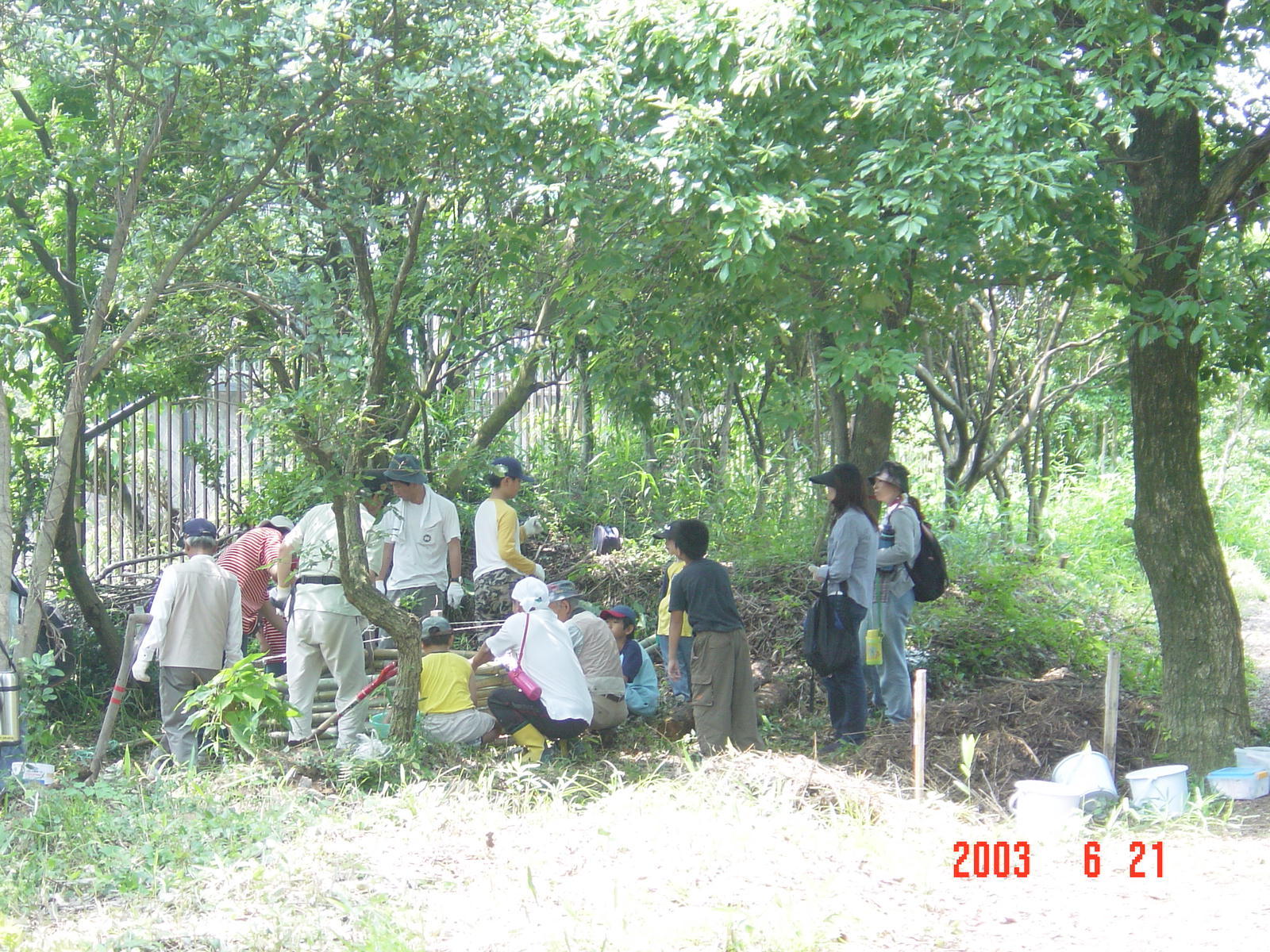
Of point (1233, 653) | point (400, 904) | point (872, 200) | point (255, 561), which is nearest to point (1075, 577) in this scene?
point (1233, 653)

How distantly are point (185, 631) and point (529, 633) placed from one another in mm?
2080

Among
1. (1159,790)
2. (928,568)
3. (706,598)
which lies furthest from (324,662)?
(1159,790)

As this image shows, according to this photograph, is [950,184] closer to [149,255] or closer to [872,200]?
[872,200]

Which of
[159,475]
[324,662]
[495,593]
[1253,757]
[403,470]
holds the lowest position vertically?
[1253,757]

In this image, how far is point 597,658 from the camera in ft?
24.5

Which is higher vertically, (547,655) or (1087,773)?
(547,655)

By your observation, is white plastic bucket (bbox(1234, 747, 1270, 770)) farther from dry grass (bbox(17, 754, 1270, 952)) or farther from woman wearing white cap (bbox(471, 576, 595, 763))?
woman wearing white cap (bbox(471, 576, 595, 763))

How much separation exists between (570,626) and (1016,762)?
278cm

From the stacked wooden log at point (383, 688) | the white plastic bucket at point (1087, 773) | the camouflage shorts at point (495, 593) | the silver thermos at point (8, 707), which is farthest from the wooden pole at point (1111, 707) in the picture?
the silver thermos at point (8, 707)

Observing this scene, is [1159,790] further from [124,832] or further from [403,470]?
[124,832]

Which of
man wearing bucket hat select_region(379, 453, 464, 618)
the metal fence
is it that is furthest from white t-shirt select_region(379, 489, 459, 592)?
the metal fence

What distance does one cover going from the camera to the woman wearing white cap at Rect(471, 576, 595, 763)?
22.6ft

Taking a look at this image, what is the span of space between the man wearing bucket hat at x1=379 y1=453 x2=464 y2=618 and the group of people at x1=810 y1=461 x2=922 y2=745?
103 inches
